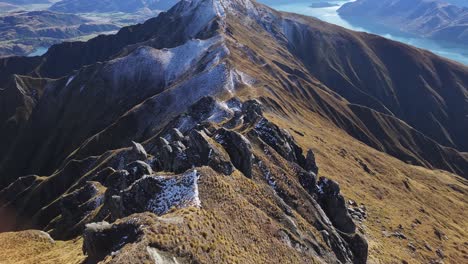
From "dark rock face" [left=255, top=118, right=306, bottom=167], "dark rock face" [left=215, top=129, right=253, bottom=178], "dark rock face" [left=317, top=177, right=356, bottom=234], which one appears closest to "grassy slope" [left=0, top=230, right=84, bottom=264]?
"dark rock face" [left=215, top=129, right=253, bottom=178]

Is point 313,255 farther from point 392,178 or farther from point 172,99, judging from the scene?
point 172,99

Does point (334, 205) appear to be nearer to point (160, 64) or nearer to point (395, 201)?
point (395, 201)

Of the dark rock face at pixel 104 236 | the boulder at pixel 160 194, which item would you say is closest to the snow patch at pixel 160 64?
the boulder at pixel 160 194

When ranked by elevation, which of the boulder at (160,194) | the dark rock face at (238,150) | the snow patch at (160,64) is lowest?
Result: the snow patch at (160,64)

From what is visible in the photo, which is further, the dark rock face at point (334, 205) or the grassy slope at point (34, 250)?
the dark rock face at point (334, 205)

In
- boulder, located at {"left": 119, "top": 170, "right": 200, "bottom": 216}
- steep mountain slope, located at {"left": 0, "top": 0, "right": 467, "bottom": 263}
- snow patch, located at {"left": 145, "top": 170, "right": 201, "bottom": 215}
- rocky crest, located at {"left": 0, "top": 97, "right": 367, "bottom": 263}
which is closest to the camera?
steep mountain slope, located at {"left": 0, "top": 0, "right": 467, "bottom": 263}

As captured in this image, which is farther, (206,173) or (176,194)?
(206,173)

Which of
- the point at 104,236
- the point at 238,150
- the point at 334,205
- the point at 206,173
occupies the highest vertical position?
the point at 206,173

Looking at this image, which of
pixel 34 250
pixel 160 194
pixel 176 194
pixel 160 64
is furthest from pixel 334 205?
pixel 160 64

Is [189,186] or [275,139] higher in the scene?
[189,186]

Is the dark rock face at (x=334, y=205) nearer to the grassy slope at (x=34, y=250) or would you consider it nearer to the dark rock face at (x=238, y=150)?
the dark rock face at (x=238, y=150)

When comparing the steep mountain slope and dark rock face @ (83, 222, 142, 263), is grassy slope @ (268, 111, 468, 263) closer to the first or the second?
the steep mountain slope

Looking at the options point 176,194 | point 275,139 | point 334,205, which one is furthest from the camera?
point 275,139
